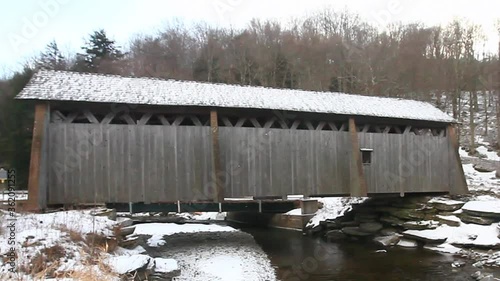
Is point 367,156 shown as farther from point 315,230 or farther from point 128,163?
point 128,163

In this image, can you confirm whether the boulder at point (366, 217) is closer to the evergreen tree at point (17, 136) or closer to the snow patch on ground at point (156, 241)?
the snow patch on ground at point (156, 241)

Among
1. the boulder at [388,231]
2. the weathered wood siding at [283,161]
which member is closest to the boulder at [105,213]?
the weathered wood siding at [283,161]

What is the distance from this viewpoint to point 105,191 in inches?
397

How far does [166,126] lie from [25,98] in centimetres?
344

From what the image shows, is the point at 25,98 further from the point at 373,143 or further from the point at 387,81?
the point at 387,81

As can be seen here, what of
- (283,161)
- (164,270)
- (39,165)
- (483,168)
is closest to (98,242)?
(164,270)

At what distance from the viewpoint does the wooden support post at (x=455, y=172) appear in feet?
48.4

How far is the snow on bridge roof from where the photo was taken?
394 inches

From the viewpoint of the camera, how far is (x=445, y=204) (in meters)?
13.7

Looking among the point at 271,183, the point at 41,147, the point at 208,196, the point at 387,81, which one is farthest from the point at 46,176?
the point at 387,81

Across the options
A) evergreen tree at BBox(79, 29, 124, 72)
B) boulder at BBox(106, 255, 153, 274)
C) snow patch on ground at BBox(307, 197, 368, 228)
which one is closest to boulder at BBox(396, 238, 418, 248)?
snow patch on ground at BBox(307, 197, 368, 228)

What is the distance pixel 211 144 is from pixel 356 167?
197 inches

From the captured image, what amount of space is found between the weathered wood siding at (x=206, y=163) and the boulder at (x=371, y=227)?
6.61 feet

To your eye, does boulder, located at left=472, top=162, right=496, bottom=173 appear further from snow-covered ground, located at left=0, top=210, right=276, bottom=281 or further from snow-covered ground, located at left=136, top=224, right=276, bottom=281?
snow-covered ground, located at left=0, top=210, right=276, bottom=281
